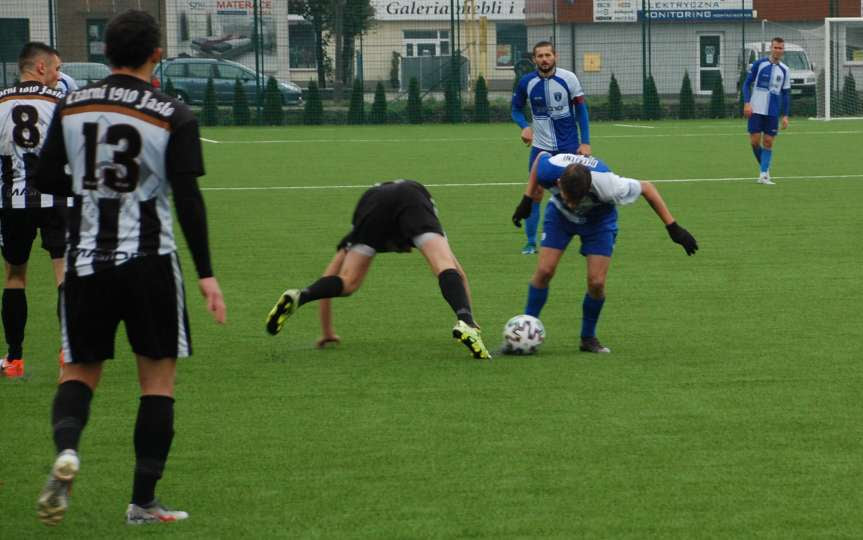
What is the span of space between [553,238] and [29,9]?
3302cm

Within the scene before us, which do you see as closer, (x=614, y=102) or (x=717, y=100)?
(x=614, y=102)

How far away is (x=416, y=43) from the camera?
1720 inches

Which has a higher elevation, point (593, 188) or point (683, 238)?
point (593, 188)

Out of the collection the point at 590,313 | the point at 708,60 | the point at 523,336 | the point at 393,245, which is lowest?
the point at 523,336

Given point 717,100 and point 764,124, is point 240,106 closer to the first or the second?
point 717,100

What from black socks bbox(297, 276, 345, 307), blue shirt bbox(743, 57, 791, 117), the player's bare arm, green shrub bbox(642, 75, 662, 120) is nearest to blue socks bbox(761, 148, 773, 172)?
blue shirt bbox(743, 57, 791, 117)

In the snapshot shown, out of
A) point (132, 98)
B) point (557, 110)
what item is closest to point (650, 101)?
point (557, 110)

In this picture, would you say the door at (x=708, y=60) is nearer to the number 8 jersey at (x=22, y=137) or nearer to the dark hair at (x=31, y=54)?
the dark hair at (x=31, y=54)

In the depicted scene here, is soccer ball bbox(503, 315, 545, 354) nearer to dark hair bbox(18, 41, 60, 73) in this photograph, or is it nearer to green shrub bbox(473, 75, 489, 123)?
dark hair bbox(18, 41, 60, 73)

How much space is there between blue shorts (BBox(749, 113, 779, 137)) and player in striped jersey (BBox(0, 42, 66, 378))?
48.7 ft

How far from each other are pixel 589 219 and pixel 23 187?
340cm

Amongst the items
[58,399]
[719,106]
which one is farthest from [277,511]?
[719,106]

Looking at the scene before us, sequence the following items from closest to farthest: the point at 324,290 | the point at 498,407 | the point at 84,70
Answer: the point at 498,407, the point at 324,290, the point at 84,70

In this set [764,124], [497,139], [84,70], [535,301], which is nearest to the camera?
[535,301]
